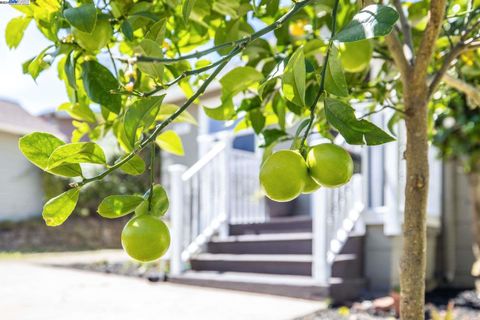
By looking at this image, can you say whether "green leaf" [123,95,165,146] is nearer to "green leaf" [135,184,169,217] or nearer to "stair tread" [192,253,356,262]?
"green leaf" [135,184,169,217]

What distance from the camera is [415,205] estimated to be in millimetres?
1306

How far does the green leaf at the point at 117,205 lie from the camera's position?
80cm

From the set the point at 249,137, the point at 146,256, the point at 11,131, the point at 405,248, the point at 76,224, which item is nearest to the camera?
the point at 146,256

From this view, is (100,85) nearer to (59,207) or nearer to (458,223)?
(59,207)

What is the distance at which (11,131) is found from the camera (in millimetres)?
12438

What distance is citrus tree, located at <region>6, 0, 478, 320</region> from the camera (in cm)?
74

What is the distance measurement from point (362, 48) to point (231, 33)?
12.4 inches

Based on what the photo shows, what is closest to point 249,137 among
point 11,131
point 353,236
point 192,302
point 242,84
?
point 353,236

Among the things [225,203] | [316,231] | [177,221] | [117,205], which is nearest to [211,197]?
[225,203]

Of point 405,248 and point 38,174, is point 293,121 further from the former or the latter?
point 38,174

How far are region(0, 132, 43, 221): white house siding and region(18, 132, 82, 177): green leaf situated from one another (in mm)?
13077

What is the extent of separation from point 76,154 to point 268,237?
506 cm

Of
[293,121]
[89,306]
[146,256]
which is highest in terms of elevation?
[293,121]

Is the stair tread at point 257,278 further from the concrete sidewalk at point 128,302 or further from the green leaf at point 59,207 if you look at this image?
the green leaf at point 59,207
